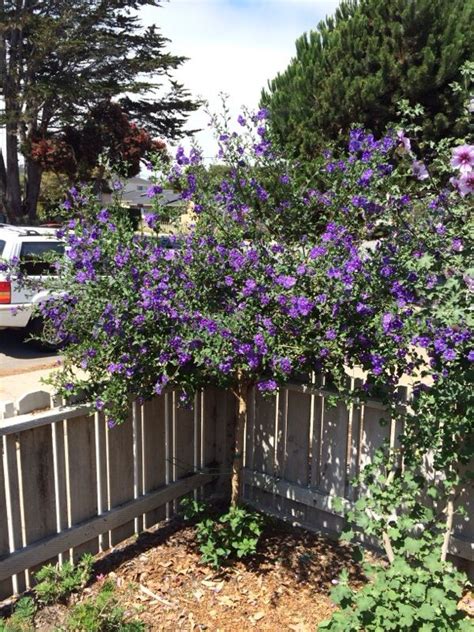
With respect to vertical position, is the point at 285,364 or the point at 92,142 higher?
the point at 92,142

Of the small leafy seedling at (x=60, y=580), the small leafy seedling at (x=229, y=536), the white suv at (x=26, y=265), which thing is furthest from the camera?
the white suv at (x=26, y=265)

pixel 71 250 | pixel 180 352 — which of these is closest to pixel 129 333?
pixel 180 352

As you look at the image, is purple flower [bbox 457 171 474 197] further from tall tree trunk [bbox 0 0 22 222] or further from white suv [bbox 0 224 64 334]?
tall tree trunk [bbox 0 0 22 222]

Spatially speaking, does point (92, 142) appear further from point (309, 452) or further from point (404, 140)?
point (404, 140)

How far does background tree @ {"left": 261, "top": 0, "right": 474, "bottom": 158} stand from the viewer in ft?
35.5

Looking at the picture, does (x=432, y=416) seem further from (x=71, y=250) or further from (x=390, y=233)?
(x=71, y=250)

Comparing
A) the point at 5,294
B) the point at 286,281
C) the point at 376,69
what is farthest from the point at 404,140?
the point at 376,69

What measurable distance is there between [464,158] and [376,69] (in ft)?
34.7

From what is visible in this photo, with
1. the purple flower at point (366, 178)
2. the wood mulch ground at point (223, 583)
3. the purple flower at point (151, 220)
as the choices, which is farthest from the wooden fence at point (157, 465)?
the purple flower at point (366, 178)

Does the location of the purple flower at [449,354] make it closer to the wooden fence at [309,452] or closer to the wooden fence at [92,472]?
the wooden fence at [309,452]

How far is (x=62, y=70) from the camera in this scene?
2141 centimetres

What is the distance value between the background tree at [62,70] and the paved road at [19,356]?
1324 cm

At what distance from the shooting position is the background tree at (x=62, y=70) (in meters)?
20.1

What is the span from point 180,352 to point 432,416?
126 centimetres
